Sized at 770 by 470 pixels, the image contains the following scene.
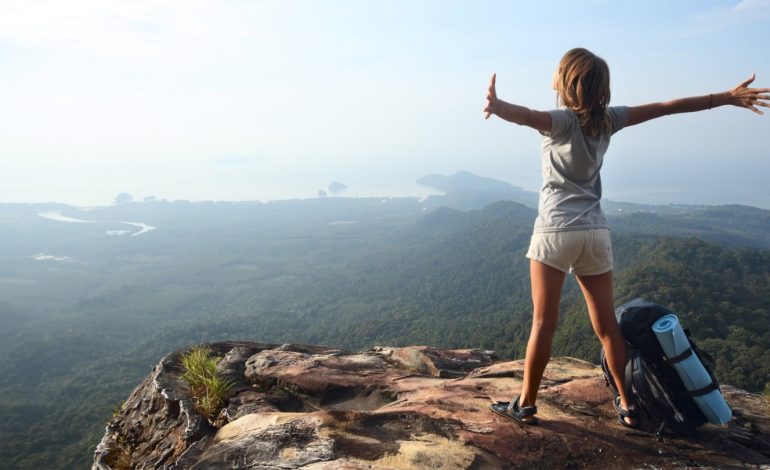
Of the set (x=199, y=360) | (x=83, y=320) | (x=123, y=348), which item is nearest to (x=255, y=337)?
(x=123, y=348)

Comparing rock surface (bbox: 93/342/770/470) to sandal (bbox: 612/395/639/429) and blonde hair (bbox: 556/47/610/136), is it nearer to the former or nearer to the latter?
sandal (bbox: 612/395/639/429)

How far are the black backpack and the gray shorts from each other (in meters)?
0.69

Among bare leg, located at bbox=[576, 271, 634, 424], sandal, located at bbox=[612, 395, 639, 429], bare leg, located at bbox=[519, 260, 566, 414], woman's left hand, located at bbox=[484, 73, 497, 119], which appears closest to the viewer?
woman's left hand, located at bbox=[484, 73, 497, 119]

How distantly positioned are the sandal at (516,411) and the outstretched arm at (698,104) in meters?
2.46

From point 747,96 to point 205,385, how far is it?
582 centimetres

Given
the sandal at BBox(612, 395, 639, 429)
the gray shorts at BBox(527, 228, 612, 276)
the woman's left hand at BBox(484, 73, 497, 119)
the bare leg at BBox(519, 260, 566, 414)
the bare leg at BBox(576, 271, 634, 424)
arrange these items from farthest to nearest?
the sandal at BBox(612, 395, 639, 429), the bare leg at BBox(576, 271, 634, 424), the bare leg at BBox(519, 260, 566, 414), the gray shorts at BBox(527, 228, 612, 276), the woman's left hand at BBox(484, 73, 497, 119)

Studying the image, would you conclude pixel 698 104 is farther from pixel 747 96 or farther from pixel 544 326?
pixel 544 326

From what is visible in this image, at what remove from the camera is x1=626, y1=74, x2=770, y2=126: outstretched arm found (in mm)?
3838

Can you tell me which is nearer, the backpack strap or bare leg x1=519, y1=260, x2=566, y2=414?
bare leg x1=519, y1=260, x2=566, y2=414

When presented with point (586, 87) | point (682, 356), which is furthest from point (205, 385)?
point (586, 87)

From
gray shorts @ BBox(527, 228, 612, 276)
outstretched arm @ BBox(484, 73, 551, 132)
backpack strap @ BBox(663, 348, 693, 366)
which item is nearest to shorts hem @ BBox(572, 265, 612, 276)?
gray shorts @ BBox(527, 228, 612, 276)

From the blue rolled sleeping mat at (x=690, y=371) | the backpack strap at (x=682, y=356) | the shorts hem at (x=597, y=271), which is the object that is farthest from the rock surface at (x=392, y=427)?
the shorts hem at (x=597, y=271)

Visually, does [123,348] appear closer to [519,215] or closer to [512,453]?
[512,453]

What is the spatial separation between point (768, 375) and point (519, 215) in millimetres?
142738
